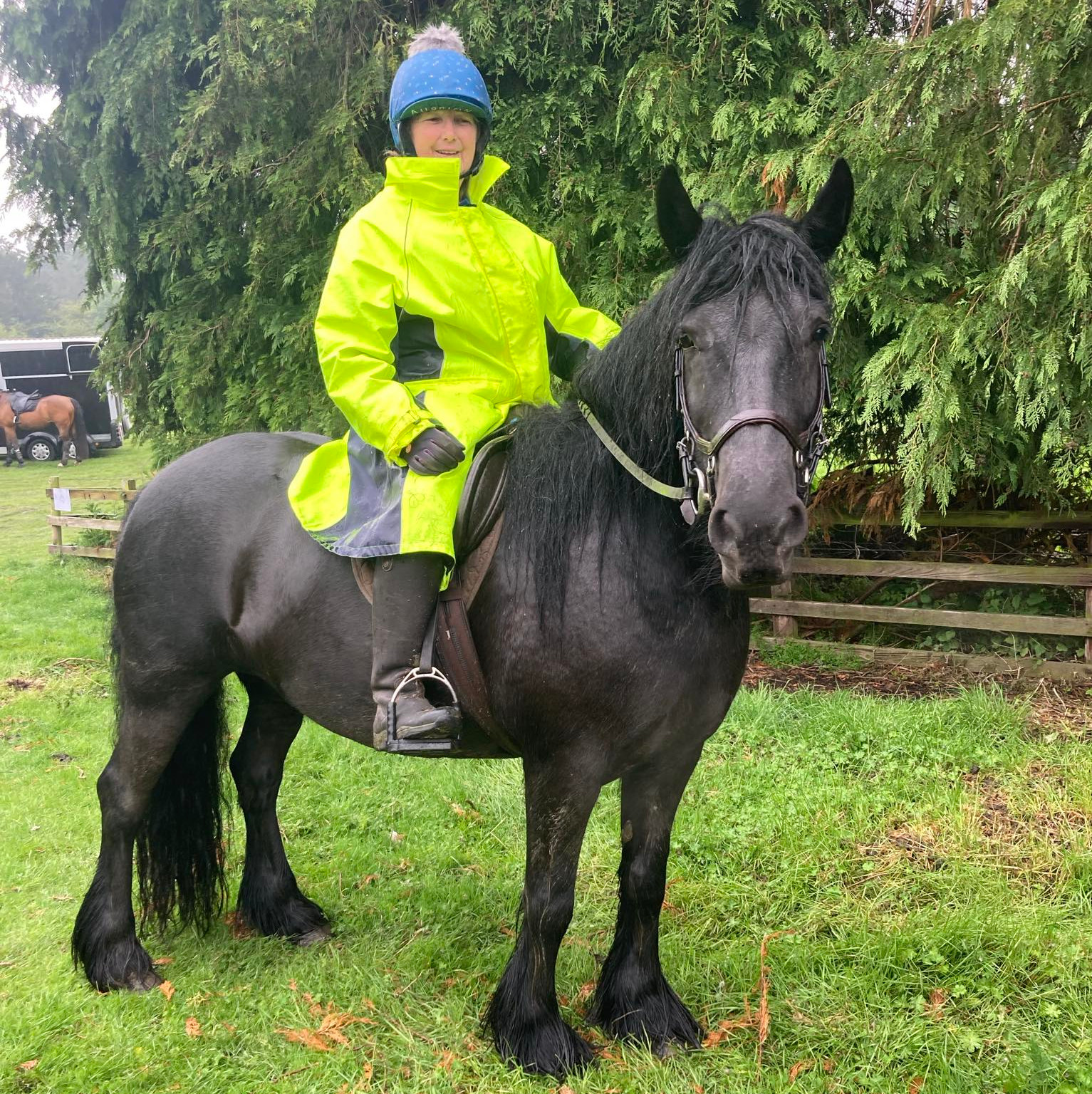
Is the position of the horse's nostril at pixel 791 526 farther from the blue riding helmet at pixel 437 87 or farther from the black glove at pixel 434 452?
the blue riding helmet at pixel 437 87

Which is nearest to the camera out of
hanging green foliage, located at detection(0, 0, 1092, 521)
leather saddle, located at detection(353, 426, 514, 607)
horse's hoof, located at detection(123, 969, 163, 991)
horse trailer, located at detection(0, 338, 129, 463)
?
leather saddle, located at detection(353, 426, 514, 607)

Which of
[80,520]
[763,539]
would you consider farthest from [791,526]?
[80,520]

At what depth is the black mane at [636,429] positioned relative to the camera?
204cm

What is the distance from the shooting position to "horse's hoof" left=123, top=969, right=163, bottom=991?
317 cm

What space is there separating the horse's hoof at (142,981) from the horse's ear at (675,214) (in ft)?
10.2

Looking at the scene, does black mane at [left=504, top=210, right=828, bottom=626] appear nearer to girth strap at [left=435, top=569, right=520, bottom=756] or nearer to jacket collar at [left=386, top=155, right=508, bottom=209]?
girth strap at [left=435, top=569, right=520, bottom=756]

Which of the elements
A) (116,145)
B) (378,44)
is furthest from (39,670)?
(378,44)

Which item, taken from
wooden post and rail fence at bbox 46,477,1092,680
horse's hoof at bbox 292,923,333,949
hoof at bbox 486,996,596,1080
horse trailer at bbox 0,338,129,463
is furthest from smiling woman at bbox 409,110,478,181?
horse trailer at bbox 0,338,129,463

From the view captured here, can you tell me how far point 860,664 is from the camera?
6.02m

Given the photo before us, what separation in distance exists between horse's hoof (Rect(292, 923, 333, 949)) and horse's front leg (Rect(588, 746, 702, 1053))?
1212mm

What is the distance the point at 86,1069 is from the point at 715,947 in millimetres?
2176

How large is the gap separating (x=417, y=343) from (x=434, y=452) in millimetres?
442

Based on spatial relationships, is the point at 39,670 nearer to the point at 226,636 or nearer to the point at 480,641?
the point at 226,636

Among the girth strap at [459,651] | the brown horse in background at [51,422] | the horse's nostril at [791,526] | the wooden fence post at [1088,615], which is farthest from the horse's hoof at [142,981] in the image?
the brown horse in background at [51,422]
